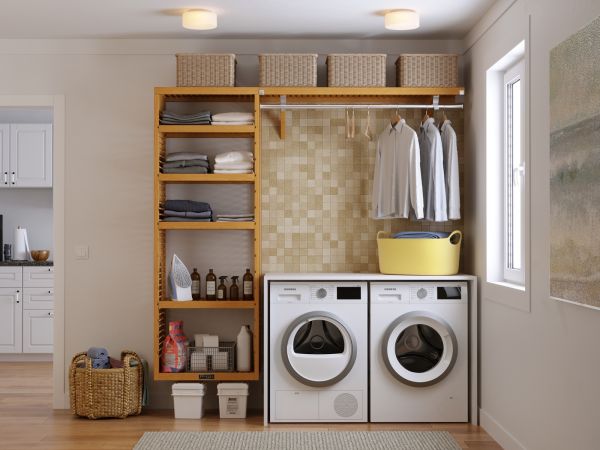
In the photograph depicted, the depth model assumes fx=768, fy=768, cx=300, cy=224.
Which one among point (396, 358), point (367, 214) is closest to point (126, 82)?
point (367, 214)

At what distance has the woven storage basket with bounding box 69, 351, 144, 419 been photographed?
4.57m

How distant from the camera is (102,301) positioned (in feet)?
16.3

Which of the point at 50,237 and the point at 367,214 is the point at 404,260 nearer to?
the point at 367,214

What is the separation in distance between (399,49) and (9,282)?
4.15 m

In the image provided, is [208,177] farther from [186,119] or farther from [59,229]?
[59,229]

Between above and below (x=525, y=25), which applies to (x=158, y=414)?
below

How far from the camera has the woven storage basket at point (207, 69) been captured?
4645mm

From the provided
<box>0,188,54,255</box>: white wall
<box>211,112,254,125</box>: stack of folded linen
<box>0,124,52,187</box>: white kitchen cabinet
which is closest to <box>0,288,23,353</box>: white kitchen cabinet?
<box>0,188,54,255</box>: white wall

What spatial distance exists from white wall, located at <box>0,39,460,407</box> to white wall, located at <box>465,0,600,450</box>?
120 cm

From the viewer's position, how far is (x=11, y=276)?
693 cm

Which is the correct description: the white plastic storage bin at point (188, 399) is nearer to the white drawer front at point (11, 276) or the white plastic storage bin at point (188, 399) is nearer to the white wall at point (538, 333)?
the white wall at point (538, 333)

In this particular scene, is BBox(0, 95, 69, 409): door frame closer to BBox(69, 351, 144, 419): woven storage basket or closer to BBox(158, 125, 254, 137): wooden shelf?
BBox(69, 351, 144, 419): woven storage basket

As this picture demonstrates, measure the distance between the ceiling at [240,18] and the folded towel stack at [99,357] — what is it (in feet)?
6.45

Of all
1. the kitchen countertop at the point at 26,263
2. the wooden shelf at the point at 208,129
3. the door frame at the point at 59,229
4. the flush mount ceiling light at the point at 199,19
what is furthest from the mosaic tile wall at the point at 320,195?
the kitchen countertop at the point at 26,263
